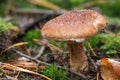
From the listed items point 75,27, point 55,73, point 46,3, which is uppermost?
point 46,3

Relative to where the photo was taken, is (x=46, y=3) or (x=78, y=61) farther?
(x=46, y=3)

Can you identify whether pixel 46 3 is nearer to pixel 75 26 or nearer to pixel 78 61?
pixel 78 61

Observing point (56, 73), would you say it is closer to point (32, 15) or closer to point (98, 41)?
point (98, 41)

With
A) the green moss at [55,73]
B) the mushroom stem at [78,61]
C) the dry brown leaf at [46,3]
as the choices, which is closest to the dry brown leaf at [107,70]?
the mushroom stem at [78,61]

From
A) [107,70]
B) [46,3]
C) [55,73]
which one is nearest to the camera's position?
[107,70]

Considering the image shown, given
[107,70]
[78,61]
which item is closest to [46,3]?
[78,61]

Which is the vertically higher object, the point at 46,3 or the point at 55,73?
the point at 46,3

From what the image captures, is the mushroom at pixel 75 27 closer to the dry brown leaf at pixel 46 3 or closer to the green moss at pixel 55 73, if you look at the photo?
the green moss at pixel 55 73
